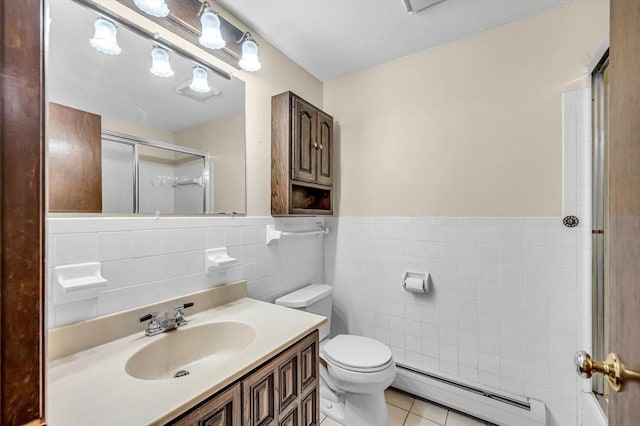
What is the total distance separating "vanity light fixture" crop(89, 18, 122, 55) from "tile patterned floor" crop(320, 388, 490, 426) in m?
2.13

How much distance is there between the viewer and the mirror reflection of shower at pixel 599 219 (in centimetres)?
130

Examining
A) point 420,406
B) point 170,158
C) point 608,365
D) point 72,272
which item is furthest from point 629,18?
point 420,406

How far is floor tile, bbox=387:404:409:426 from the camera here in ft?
5.34

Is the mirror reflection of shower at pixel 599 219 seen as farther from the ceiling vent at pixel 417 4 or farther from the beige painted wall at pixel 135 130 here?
the beige painted wall at pixel 135 130

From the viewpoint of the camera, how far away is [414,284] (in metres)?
1.82

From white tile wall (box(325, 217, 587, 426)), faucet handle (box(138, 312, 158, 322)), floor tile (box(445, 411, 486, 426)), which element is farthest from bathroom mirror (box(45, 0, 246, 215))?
floor tile (box(445, 411, 486, 426))

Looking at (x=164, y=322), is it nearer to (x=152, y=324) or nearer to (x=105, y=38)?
(x=152, y=324)

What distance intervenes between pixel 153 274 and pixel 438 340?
1.73 m

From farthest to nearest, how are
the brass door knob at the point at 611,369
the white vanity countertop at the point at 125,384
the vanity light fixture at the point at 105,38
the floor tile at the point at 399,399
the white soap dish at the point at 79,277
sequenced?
1. the floor tile at the point at 399,399
2. the vanity light fixture at the point at 105,38
3. the white soap dish at the point at 79,277
4. the white vanity countertop at the point at 125,384
5. the brass door knob at the point at 611,369

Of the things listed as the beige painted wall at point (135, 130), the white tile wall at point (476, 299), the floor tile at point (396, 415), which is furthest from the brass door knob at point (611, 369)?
the beige painted wall at point (135, 130)

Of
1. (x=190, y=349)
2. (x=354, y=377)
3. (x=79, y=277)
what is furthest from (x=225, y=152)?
(x=354, y=377)

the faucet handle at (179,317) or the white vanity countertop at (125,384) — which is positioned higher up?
the faucet handle at (179,317)

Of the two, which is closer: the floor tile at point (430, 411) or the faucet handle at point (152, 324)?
the faucet handle at point (152, 324)

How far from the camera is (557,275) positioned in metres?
1.48
